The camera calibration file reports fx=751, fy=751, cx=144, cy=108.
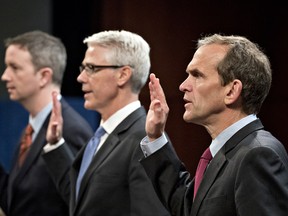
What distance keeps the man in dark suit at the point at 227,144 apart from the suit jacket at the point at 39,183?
3.83 ft

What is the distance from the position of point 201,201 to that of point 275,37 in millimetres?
2526

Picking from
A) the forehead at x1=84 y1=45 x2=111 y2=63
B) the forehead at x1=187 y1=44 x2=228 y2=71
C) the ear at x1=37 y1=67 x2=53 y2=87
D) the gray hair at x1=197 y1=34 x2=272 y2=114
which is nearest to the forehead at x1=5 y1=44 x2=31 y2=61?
the ear at x1=37 y1=67 x2=53 y2=87

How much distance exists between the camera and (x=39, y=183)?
4.00 metres

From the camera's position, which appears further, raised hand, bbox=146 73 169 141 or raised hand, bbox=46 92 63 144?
raised hand, bbox=46 92 63 144

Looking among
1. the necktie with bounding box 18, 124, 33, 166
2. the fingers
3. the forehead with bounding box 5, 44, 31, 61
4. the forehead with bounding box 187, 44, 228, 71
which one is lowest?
the necktie with bounding box 18, 124, 33, 166

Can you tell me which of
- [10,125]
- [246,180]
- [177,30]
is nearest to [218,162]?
[246,180]

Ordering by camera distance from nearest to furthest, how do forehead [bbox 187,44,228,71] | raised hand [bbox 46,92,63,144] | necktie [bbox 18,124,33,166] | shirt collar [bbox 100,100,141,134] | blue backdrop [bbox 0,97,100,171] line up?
forehead [bbox 187,44,228,71]
shirt collar [bbox 100,100,141,134]
raised hand [bbox 46,92,63,144]
necktie [bbox 18,124,33,166]
blue backdrop [bbox 0,97,100,171]

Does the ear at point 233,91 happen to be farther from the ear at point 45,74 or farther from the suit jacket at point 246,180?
the ear at point 45,74

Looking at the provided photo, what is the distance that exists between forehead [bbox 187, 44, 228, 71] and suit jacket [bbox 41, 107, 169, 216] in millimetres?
660

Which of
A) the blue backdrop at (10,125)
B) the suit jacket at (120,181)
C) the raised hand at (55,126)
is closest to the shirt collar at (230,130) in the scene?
the suit jacket at (120,181)

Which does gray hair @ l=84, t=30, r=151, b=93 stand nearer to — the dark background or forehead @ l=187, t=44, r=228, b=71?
forehead @ l=187, t=44, r=228, b=71

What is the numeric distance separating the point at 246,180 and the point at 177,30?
9.84ft

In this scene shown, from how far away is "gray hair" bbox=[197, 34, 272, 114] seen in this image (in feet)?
8.75

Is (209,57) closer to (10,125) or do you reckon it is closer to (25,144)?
(25,144)
